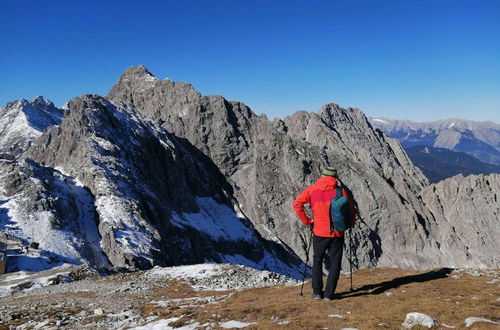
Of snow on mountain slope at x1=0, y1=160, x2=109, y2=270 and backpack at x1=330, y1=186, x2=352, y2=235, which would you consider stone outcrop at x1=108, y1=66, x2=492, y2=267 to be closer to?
snow on mountain slope at x1=0, y1=160, x2=109, y2=270

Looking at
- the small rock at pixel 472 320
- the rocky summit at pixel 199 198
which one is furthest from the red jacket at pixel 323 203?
the rocky summit at pixel 199 198

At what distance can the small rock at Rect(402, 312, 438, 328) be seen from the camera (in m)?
10.9

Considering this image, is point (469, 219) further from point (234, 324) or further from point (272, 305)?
point (234, 324)

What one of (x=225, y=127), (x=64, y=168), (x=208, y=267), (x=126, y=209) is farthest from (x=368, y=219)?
(x=208, y=267)

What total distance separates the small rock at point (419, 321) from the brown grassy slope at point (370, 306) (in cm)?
32

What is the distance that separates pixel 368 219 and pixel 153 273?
155427 millimetres

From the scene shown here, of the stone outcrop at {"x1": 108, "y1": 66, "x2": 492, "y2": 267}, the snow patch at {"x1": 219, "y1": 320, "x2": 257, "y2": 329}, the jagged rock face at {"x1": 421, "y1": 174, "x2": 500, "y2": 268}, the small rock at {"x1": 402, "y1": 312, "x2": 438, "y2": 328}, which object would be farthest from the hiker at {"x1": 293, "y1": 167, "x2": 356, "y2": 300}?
the jagged rock face at {"x1": 421, "y1": 174, "x2": 500, "y2": 268}

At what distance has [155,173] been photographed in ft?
442

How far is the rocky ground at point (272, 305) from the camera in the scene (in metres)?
12.1

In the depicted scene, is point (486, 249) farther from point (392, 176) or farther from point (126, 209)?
point (126, 209)

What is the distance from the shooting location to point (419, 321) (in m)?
11.1

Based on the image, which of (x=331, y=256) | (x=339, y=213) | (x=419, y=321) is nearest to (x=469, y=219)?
(x=331, y=256)

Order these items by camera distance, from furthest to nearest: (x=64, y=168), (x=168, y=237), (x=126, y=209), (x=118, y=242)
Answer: (x=64, y=168), (x=168, y=237), (x=126, y=209), (x=118, y=242)

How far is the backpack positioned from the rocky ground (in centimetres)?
286
